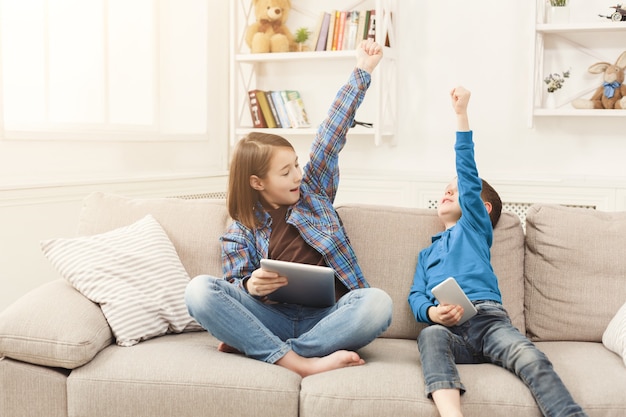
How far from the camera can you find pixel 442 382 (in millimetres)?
1849

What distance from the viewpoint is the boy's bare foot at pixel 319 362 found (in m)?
2.03

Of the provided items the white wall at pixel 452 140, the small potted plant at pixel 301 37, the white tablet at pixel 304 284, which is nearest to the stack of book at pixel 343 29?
the small potted plant at pixel 301 37

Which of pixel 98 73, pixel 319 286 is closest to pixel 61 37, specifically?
pixel 98 73

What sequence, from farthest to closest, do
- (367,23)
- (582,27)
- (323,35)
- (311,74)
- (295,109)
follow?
(311,74), (295,109), (323,35), (367,23), (582,27)

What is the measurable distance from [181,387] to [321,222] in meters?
0.68

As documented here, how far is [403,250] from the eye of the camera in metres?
2.43

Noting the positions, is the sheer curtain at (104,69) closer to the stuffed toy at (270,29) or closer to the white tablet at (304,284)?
the stuffed toy at (270,29)

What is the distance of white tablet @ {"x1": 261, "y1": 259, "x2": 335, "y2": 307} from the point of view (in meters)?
2.05

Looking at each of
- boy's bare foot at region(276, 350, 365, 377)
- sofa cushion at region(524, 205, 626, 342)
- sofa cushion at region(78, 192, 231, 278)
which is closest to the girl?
boy's bare foot at region(276, 350, 365, 377)

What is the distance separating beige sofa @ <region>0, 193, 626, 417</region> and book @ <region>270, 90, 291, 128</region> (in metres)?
1.73

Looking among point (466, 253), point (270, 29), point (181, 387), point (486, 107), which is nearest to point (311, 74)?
point (270, 29)

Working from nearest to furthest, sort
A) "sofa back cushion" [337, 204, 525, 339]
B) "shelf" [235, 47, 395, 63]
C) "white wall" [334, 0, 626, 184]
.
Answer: "sofa back cushion" [337, 204, 525, 339], "white wall" [334, 0, 626, 184], "shelf" [235, 47, 395, 63]

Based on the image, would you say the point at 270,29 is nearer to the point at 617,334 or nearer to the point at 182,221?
the point at 182,221

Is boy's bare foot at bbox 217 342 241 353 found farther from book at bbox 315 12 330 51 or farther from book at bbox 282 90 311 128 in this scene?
book at bbox 315 12 330 51
